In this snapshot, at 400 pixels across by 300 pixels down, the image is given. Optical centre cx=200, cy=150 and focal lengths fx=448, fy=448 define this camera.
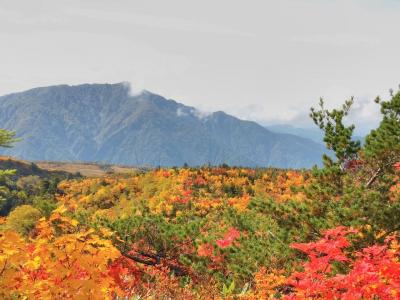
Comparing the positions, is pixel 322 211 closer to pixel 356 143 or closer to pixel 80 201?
pixel 356 143

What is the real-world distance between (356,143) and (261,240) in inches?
218

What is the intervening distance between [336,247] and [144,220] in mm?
11527

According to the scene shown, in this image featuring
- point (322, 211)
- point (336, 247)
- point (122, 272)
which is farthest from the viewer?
point (322, 211)

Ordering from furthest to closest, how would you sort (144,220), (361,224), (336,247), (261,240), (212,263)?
(144,220), (212,263), (261,240), (361,224), (336,247)

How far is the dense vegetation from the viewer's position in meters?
6.95

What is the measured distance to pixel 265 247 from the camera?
702 inches

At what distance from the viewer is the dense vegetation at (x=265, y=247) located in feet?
22.8

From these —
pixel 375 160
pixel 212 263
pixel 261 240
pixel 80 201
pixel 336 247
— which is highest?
pixel 375 160

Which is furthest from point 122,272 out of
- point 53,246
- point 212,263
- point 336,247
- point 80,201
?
point 80,201

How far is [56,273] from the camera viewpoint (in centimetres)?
685

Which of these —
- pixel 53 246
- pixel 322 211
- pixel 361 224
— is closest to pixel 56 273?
pixel 53 246

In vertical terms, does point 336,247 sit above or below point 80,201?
above

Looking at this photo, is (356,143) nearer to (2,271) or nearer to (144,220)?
(144,220)

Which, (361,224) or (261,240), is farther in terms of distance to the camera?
(261,240)
